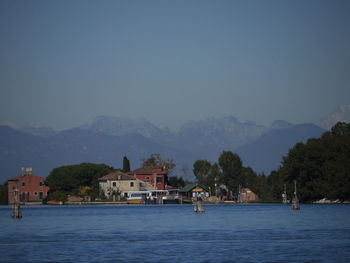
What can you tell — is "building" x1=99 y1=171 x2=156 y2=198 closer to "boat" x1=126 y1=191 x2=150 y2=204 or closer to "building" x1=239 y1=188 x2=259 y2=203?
"boat" x1=126 y1=191 x2=150 y2=204

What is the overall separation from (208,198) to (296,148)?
44247 millimetres

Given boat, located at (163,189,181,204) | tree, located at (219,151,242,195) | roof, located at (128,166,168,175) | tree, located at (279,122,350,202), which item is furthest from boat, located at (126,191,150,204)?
tree, located at (279,122,350,202)

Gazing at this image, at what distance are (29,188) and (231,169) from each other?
143 feet

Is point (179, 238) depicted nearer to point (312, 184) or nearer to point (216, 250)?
point (216, 250)

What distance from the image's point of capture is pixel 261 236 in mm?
50781

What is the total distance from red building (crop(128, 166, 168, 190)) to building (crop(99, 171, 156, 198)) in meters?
5.64

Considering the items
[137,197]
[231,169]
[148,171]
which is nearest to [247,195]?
[231,169]

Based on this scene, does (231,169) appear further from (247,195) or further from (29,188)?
(29,188)

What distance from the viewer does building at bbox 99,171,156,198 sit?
15188cm

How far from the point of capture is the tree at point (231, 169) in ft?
530

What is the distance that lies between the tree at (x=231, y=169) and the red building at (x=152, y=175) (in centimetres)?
1333

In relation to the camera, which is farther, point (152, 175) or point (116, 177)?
point (152, 175)

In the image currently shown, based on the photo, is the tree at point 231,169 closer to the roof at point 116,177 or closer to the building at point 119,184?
the building at point 119,184

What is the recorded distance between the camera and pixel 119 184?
6029 inches
